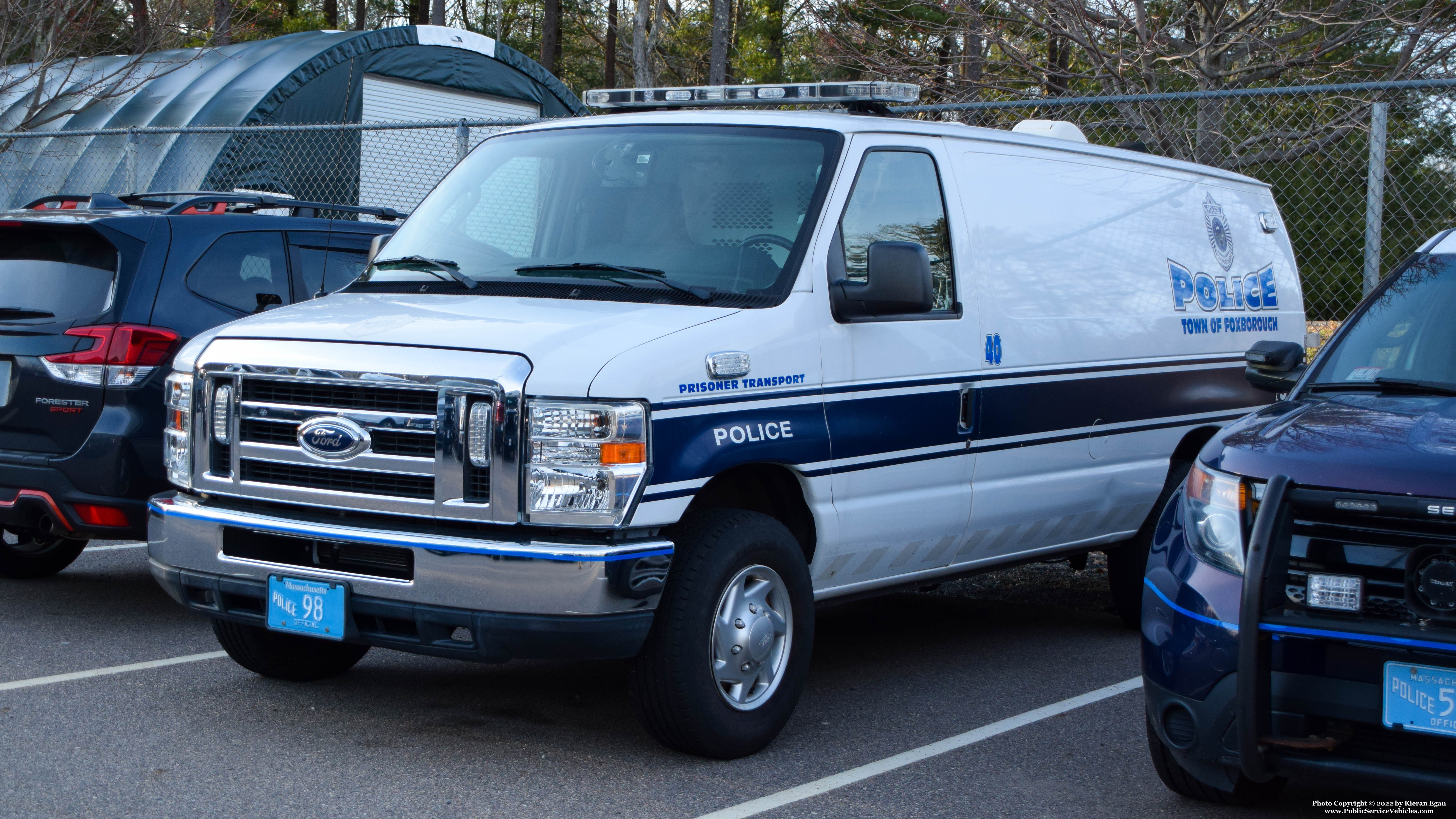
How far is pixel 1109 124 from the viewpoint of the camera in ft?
44.7

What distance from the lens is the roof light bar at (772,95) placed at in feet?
19.9

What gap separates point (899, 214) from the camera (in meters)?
5.56

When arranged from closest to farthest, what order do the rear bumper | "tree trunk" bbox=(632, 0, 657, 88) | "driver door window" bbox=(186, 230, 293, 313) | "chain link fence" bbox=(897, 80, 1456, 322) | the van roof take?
the van roof → the rear bumper → "driver door window" bbox=(186, 230, 293, 313) → "chain link fence" bbox=(897, 80, 1456, 322) → "tree trunk" bbox=(632, 0, 657, 88)

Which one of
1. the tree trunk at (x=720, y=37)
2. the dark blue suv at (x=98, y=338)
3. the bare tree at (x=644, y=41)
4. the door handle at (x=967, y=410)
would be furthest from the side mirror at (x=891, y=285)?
the bare tree at (x=644, y=41)

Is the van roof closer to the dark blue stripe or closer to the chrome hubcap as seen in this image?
the chrome hubcap

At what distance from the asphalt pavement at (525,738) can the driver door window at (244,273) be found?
61.6 inches

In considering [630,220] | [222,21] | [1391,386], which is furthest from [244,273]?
[222,21]

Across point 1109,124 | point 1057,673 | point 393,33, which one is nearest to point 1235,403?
point 1057,673

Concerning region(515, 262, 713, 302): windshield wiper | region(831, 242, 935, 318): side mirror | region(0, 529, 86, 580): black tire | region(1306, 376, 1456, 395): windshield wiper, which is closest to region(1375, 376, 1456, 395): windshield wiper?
region(1306, 376, 1456, 395): windshield wiper

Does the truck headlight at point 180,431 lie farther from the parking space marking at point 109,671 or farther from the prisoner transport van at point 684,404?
the parking space marking at point 109,671

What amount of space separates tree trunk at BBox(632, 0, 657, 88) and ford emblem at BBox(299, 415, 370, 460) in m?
26.9

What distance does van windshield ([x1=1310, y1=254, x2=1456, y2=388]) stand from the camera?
470 cm

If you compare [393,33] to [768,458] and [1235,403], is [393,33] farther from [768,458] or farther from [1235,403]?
[768,458]

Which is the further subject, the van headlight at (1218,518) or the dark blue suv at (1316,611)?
the van headlight at (1218,518)
